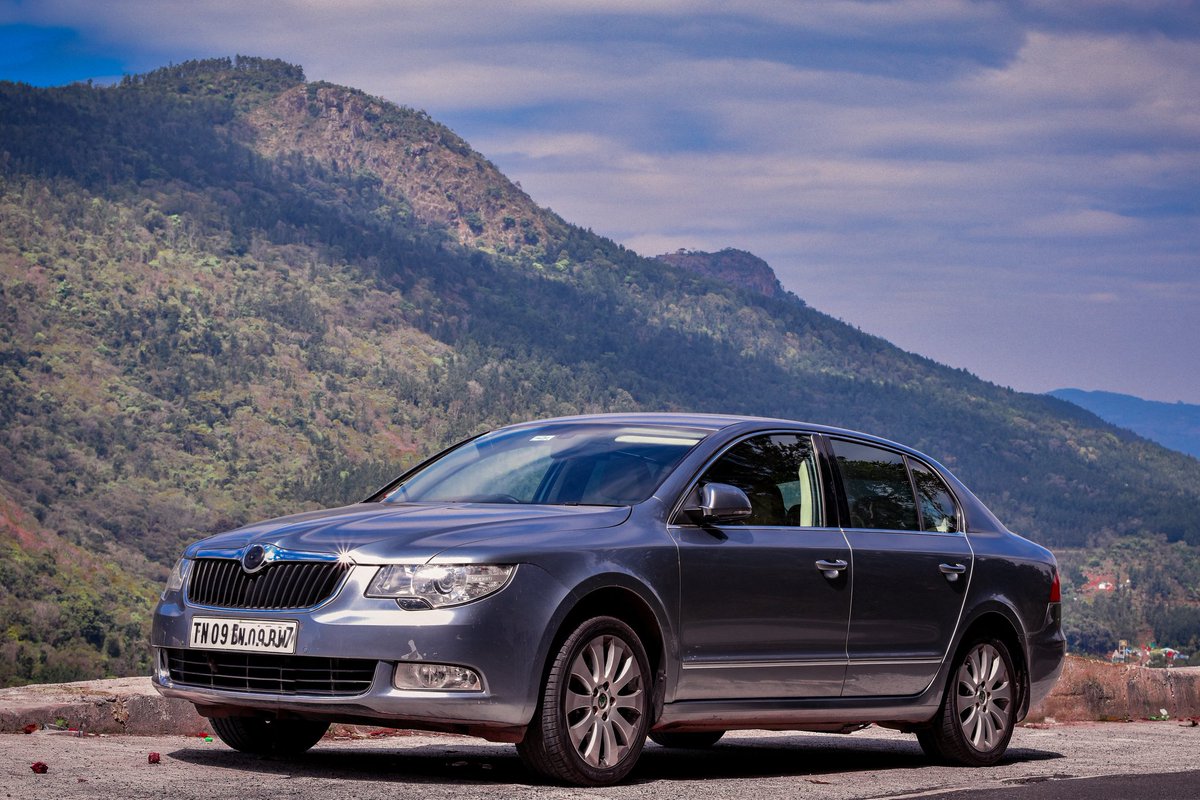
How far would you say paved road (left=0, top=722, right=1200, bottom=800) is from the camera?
6297 mm

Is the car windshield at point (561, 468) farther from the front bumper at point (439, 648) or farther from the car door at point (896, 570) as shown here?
the car door at point (896, 570)

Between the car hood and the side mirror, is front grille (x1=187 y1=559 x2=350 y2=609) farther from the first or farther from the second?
the side mirror

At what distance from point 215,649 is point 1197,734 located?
336 inches

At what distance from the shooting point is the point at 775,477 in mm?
7949

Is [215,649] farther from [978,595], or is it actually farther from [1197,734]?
[1197,734]

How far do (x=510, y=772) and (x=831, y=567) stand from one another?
5.96 ft

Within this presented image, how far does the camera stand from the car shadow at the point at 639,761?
707cm

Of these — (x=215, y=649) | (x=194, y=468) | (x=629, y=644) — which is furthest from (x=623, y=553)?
(x=194, y=468)

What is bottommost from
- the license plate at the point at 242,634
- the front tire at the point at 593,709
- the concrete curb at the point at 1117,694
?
the concrete curb at the point at 1117,694

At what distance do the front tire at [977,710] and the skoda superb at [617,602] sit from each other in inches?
0.5

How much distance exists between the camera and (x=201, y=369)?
199125 mm

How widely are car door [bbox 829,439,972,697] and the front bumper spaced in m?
2.14

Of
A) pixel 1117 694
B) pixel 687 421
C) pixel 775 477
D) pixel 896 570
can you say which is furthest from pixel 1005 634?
pixel 1117 694

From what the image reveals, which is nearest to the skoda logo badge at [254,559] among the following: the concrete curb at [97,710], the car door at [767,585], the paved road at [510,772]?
the paved road at [510,772]
